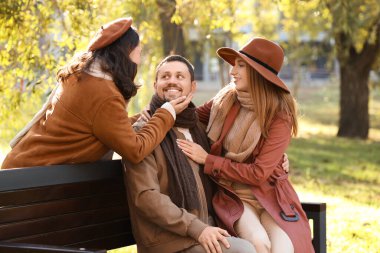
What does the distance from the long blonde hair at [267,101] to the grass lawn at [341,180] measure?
0.50 meters

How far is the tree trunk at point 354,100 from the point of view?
63.5ft

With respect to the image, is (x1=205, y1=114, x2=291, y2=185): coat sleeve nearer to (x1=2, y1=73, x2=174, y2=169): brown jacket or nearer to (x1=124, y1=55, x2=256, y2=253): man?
(x1=124, y1=55, x2=256, y2=253): man

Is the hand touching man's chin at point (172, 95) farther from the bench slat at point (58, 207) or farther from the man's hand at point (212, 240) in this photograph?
the man's hand at point (212, 240)

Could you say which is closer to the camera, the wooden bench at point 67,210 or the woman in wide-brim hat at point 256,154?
the wooden bench at point 67,210

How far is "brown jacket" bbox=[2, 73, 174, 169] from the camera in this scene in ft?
12.6

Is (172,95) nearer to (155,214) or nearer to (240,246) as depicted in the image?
(155,214)

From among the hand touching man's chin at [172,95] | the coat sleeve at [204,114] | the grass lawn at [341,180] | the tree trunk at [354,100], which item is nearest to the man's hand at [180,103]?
the hand touching man's chin at [172,95]

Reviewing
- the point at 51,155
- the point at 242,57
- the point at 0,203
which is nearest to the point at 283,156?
the point at 242,57

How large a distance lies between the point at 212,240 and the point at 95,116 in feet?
2.65

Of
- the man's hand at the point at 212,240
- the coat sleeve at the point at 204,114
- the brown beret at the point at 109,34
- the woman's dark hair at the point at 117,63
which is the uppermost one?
the brown beret at the point at 109,34

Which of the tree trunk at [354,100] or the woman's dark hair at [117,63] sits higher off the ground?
the woman's dark hair at [117,63]

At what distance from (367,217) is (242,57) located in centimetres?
476

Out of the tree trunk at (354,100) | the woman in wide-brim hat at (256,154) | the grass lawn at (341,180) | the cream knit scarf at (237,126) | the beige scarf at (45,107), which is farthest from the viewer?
the tree trunk at (354,100)

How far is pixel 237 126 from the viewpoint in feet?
14.7
